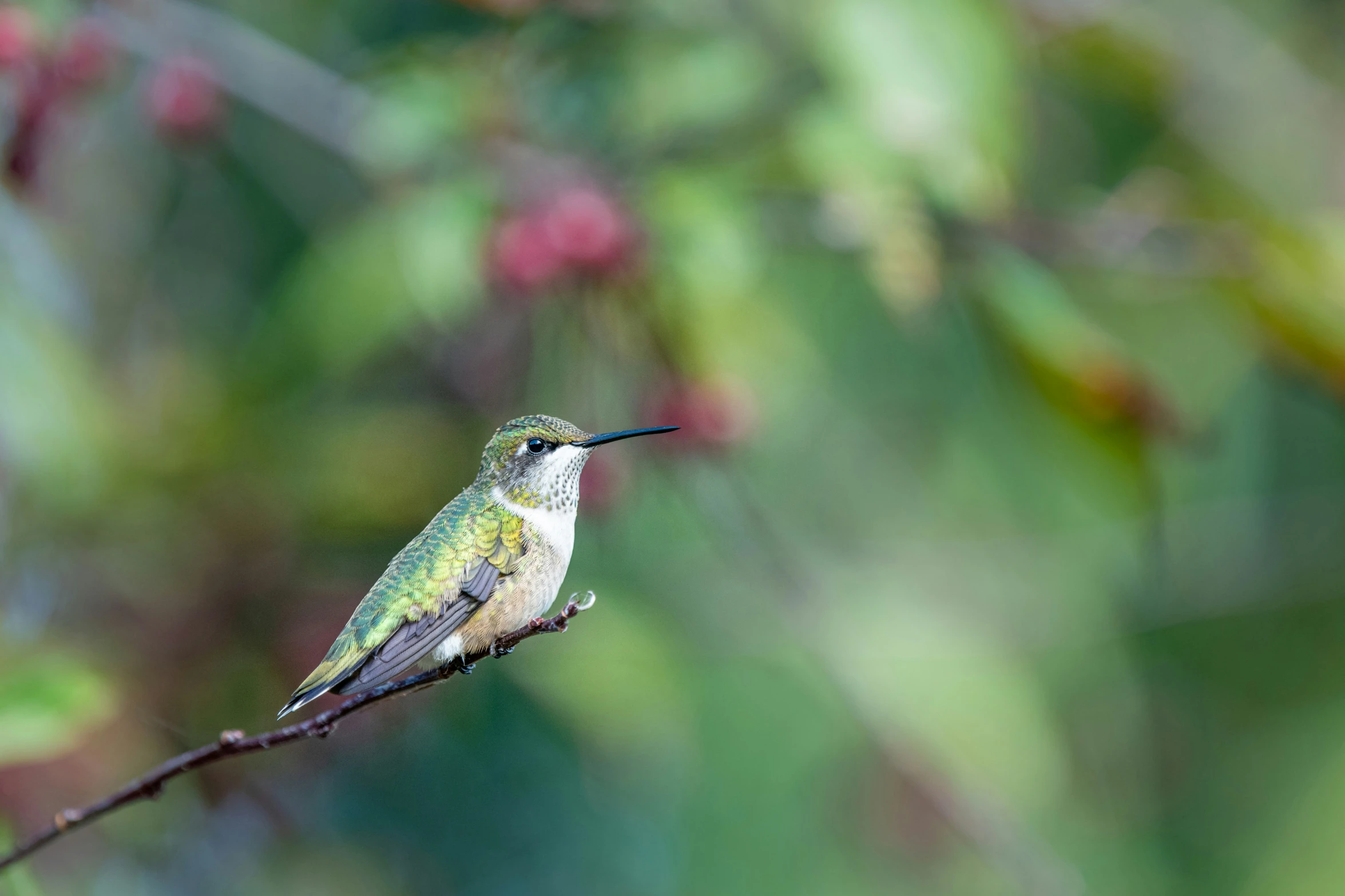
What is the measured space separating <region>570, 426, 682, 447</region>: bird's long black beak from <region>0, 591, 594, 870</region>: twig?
70mm

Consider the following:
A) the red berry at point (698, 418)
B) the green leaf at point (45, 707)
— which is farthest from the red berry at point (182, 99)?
the green leaf at point (45, 707)

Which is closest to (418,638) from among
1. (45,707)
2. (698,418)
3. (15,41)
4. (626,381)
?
(45,707)

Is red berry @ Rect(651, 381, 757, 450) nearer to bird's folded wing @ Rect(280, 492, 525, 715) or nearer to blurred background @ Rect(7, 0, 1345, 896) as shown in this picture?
blurred background @ Rect(7, 0, 1345, 896)

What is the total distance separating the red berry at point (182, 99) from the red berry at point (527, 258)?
1.71 feet

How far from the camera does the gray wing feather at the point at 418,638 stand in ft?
1.46

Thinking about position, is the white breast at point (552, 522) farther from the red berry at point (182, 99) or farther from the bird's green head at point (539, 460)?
the red berry at point (182, 99)

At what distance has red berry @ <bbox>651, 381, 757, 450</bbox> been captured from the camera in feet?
4.41

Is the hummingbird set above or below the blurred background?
below

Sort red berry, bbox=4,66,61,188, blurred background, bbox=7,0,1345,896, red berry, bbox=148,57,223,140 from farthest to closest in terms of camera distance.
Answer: red berry, bbox=148,57,223,140 → blurred background, bbox=7,0,1345,896 → red berry, bbox=4,66,61,188

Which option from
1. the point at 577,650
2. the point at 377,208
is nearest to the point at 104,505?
the point at 377,208

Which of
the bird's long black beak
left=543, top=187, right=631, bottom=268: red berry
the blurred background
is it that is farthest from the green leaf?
left=543, top=187, right=631, bottom=268: red berry

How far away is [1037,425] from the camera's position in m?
1.62

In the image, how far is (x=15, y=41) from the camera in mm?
1294

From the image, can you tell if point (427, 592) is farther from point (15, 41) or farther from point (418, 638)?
point (15, 41)
